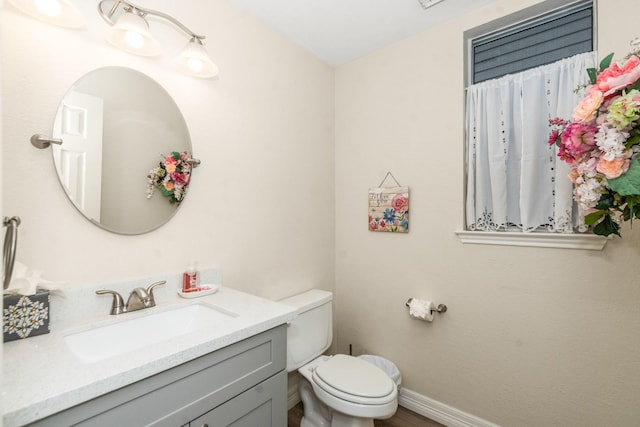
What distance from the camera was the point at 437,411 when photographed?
1.94 meters

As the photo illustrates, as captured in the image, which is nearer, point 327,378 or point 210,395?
point 210,395

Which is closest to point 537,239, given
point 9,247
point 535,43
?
point 535,43

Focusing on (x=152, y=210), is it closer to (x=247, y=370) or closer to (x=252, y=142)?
(x=252, y=142)

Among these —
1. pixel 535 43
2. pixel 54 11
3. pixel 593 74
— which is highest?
pixel 535 43

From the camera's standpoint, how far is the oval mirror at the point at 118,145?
1.18m

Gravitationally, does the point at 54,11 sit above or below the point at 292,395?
above

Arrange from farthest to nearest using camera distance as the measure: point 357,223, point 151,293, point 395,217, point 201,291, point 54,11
Result: 1. point 357,223
2. point 395,217
3. point 201,291
4. point 151,293
5. point 54,11

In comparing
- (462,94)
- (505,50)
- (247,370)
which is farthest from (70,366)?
(505,50)

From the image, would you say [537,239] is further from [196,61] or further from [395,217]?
[196,61]

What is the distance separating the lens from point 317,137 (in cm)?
231

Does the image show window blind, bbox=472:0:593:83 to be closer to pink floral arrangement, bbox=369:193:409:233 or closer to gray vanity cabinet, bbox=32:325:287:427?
pink floral arrangement, bbox=369:193:409:233

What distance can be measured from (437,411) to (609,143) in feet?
5.79

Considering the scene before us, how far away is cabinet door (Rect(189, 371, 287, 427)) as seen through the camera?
3.25 feet

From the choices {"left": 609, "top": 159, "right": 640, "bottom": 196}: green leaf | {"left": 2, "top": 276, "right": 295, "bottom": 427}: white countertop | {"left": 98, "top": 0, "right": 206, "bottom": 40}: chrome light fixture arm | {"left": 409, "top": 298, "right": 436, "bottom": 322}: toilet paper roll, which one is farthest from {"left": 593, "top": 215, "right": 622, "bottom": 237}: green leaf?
{"left": 98, "top": 0, "right": 206, "bottom": 40}: chrome light fixture arm
